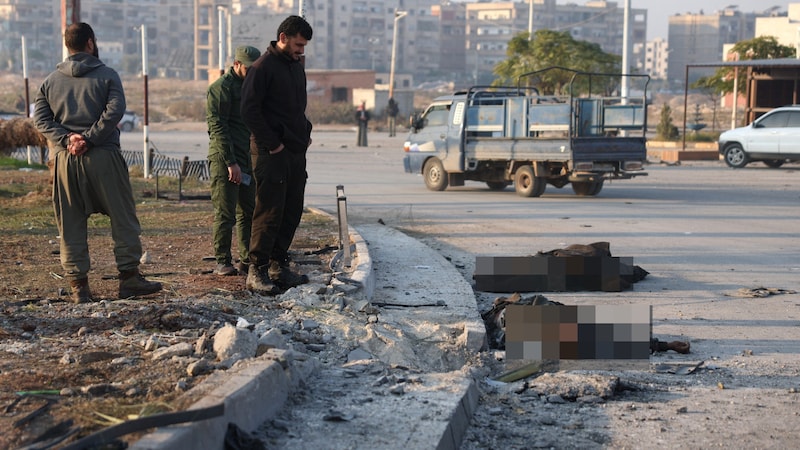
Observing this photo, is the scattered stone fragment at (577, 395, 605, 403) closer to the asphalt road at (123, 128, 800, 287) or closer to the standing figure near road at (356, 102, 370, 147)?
the asphalt road at (123, 128, 800, 287)

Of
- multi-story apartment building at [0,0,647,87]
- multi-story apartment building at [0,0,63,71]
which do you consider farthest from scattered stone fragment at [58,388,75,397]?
multi-story apartment building at [0,0,63,71]

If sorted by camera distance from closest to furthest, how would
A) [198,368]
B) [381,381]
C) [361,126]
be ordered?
[198,368] → [381,381] → [361,126]

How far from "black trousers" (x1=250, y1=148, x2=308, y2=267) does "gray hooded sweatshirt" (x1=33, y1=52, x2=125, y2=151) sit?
3.58 ft

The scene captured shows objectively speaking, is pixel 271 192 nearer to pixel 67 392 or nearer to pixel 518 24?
pixel 67 392

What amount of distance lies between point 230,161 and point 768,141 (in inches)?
855

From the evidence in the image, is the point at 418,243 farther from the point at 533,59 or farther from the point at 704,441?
the point at 533,59

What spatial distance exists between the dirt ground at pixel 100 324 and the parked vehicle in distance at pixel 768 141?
1837cm

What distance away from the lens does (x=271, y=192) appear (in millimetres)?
7672

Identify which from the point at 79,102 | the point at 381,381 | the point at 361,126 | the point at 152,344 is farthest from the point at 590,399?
the point at 361,126

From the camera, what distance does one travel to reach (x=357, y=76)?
289 ft

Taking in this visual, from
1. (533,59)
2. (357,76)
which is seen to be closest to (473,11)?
(357,76)

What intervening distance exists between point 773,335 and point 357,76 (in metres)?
81.8

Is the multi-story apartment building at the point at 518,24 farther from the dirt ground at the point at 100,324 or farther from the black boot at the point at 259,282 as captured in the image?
the black boot at the point at 259,282

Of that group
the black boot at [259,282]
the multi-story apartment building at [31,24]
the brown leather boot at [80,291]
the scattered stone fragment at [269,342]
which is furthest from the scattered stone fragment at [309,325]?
the multi-story apartment building at [31,24]
